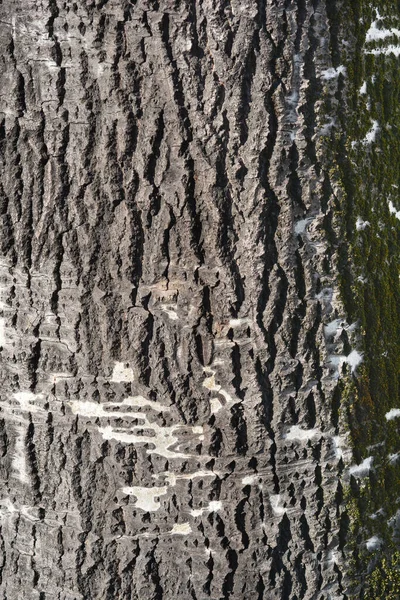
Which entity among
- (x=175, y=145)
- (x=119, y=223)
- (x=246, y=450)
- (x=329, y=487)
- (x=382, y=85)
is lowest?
(x=329, y=487)

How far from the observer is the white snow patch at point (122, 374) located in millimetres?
2012

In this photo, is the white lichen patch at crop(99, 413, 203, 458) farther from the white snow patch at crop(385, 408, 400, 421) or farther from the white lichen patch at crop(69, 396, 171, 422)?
the white snow patch at crop(385, 408, 400, 421)

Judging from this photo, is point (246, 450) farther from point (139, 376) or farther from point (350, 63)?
point (350, 63)

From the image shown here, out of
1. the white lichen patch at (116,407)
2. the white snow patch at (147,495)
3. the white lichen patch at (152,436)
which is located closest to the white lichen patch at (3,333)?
the white lichen patch at (116,407)

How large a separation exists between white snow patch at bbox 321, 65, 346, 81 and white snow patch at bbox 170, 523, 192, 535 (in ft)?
4.22

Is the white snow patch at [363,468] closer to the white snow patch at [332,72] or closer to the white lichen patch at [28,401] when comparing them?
the white lichen patch at [28,401]

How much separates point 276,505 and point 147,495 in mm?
365

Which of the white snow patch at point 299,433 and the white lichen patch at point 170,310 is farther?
the white snow patch at point 299,433

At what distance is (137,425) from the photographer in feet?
6.69

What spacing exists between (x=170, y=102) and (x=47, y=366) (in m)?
0.78

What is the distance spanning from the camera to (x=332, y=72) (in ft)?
6.69

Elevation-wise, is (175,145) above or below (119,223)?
above

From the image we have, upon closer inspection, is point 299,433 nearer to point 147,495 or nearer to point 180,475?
point 180,475

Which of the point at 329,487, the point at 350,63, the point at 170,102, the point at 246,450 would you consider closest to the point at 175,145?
the point at 170,102
